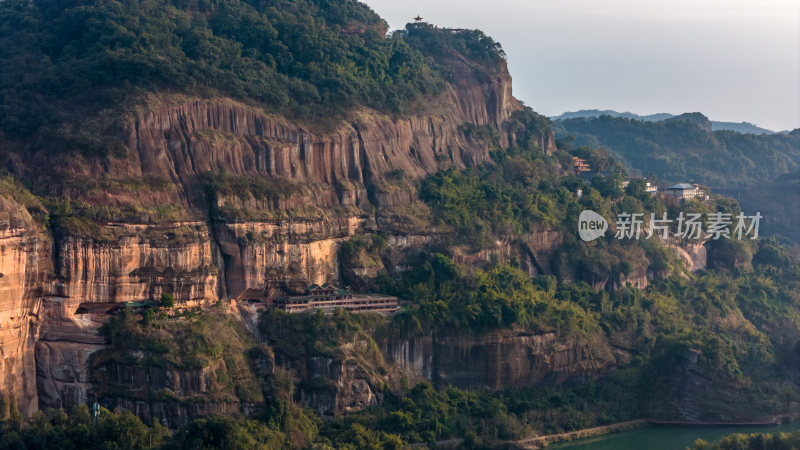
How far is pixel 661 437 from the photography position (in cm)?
4384

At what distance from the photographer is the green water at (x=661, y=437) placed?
140 ft

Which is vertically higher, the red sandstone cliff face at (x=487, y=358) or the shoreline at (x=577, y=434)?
the red sandstone cliff face at (x=487, y=358)

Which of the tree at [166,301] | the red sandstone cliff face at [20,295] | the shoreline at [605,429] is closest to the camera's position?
the red sandstone cliff face at [20,295]

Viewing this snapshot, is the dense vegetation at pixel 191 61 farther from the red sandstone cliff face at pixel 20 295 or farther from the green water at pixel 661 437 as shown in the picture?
the green water at pixel 661 437

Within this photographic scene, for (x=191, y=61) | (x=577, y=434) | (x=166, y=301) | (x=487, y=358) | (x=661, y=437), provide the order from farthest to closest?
(x=191, y=61)
(x=487, y=358)
(x=661, y=437)
(x=577, y=434)
(x=166, y=301)

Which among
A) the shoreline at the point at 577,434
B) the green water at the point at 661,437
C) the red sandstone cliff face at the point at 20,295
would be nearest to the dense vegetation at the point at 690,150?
the green water at the point at 661,437

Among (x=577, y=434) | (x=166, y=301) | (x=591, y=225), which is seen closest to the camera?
(x=166, y=301)

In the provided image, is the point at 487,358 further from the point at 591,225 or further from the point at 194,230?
the point at 591,225

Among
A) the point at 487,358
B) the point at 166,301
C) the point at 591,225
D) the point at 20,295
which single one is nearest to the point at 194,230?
the point at 166,301

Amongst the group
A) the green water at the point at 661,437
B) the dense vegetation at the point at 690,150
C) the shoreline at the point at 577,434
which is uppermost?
the dense vegetation at the point at 690,150

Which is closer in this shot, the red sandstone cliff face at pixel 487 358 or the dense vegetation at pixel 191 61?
the dense vegetation at pixel 191 61

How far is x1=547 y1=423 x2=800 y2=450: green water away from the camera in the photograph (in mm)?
42781

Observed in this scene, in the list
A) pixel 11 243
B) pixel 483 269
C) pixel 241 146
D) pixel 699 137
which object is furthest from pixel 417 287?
pixel 699 137

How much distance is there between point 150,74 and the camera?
4322 cm
